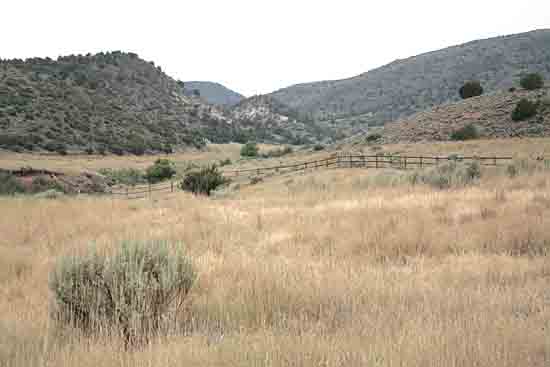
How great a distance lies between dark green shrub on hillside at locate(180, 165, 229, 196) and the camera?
1118 inches

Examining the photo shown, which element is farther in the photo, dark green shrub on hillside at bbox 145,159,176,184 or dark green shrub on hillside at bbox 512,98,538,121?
dark green shrub on hillside at bbox 145,159,176,184

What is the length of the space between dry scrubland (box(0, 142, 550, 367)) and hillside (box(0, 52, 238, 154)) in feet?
200

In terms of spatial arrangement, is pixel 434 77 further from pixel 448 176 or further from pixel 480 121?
pixel 448 176

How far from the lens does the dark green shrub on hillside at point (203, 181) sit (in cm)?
2839

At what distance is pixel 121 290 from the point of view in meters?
3.71

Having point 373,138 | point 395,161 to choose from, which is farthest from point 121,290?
point 373,138

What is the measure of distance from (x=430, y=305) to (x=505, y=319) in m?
0.68

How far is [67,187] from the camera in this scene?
33.2m

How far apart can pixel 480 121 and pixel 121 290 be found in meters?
58.5

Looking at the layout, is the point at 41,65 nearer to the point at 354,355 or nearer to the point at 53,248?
the point at 53,248

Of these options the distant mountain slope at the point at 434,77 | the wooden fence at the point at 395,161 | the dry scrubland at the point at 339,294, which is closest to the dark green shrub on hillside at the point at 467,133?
the wooden fence at the point at 395,161

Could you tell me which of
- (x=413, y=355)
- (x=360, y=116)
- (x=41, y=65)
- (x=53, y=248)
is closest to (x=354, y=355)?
(x=413, y=355)

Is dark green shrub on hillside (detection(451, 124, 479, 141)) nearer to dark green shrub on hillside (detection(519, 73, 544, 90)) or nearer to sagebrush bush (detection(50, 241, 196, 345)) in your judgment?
dark green shrub on hillside (detection(519, 73, 544, 90))

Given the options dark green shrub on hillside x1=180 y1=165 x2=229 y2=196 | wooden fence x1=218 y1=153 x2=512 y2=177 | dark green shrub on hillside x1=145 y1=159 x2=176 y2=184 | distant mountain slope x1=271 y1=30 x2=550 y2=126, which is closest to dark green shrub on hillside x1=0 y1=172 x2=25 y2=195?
dark green shrub on hillside x1=180 y1=165 x2=229 y2=196
